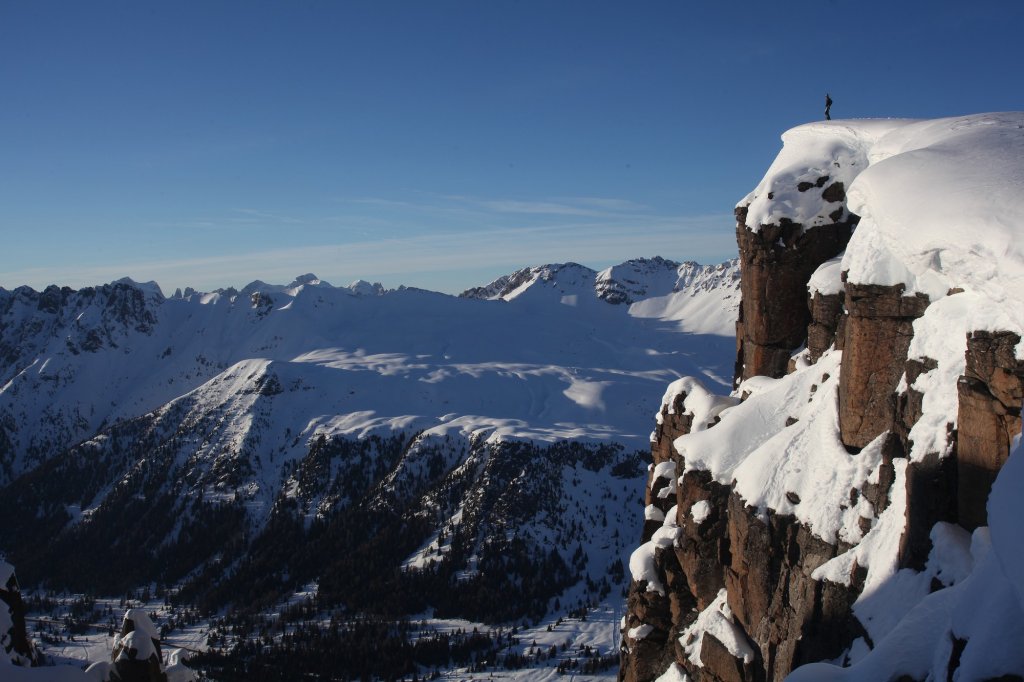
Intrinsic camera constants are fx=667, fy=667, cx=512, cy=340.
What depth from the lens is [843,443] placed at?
89.6ft

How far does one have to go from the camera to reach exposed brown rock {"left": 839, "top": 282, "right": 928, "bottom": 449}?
25.0m

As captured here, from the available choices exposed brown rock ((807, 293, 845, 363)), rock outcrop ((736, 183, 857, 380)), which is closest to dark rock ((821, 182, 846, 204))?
rock outcrop ((736, 183, 857, 380))

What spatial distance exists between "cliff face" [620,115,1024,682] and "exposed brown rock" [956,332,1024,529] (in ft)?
0.19

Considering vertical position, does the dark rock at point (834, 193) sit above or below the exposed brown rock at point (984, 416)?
above

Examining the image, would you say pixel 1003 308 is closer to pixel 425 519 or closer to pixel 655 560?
pixel 655 560

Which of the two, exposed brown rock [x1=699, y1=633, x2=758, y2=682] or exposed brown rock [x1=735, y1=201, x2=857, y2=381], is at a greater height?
exposed brown rock [x1=735, y1=201, x2=857, y2=381]

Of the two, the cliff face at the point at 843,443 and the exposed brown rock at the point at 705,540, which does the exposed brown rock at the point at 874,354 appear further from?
the exposed brown rock at the point at 705,540

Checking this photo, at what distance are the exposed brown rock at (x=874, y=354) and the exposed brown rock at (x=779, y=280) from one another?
1193 centimetres

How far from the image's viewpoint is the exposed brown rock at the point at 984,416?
1867cm

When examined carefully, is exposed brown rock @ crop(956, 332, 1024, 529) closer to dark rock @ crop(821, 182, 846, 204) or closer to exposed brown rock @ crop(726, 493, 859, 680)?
exposed brown rock @ crop(726, 493, 859, 680)

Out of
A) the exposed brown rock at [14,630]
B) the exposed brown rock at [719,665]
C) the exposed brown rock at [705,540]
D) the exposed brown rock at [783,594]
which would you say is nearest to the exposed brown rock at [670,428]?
the exposed brown rock at [705,540]

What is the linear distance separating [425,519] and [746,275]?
16646 cm

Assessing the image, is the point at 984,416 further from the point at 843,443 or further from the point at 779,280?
the point at 779,280

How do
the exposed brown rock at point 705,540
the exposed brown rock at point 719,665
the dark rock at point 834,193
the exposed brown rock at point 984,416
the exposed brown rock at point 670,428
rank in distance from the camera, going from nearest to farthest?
the exposed brown rock at point 984,416 → the exposed brown rock at point 719,665 → the exposed brown rock at point 705,540 → the dark rock at point 834,193 → the exposed brown rock at point 670,428
